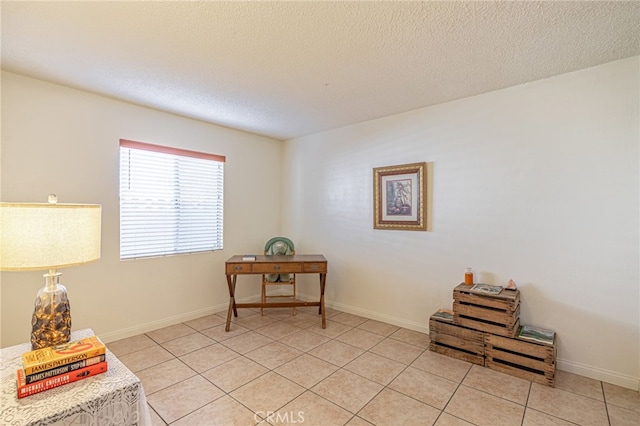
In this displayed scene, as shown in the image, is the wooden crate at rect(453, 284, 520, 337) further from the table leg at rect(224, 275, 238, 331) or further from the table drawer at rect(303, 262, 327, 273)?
the table leg at rect(224, 275, 238, 331)

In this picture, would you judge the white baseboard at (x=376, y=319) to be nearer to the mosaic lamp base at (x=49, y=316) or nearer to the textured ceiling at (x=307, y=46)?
the mosaic lamp base at (x=49, y=316)

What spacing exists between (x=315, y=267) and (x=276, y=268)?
1.45 feet

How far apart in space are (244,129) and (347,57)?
7.14 ft

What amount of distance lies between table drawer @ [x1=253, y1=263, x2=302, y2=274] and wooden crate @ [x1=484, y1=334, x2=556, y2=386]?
1.94 metres

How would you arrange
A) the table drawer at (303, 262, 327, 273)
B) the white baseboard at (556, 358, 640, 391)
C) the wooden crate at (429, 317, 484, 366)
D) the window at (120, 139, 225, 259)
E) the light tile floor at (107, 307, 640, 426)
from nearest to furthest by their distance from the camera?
1. the light tile floor at (107, 307, 640, 426)
2. the white baseboard at (556, 358, 640, 391)
3. the wooden crate at (429, 317, 484, 366)
4. the window at (120, 139, 225, 259)
5. the table drawer at (303, 262, 327, 273)

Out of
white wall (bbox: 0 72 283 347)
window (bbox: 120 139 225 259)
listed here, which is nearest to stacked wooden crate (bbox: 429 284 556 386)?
white wall (bbox: 0 72 283 347)

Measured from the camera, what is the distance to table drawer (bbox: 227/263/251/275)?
3248 mm

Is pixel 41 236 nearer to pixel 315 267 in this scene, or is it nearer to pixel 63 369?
pixel 63 369

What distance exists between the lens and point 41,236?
1.17 m

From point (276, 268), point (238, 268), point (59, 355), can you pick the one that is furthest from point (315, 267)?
point (59, 355)

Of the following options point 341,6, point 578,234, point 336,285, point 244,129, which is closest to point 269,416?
point 336,285

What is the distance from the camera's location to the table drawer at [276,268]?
330cm

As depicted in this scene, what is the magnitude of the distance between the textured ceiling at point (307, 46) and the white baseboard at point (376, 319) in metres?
2.30

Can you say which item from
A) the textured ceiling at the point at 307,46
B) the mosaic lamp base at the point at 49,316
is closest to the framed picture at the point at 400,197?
the textured ceiling at the point at 307,46
